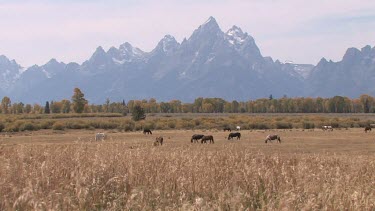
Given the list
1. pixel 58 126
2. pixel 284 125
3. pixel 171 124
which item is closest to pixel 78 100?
pixel 171 124

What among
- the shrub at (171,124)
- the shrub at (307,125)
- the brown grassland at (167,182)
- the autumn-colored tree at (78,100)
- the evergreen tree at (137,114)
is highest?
the autumn-colored tree at (78,100)

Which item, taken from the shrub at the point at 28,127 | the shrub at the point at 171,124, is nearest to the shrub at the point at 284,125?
the shrub at the point at 171,124

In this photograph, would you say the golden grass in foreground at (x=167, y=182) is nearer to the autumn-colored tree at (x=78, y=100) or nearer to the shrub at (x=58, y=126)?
the shrub at (x=58, y=126)

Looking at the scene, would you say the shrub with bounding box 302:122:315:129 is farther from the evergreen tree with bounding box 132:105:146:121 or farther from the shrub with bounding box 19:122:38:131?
the shrub with bounding box 19:122:38:131

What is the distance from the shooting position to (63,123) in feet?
331

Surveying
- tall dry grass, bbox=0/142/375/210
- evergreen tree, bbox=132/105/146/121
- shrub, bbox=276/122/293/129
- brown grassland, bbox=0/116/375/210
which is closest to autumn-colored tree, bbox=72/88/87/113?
evergreen tree, bbox=132/105/146/121

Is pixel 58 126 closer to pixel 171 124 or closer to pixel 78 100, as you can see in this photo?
pixel 171 124

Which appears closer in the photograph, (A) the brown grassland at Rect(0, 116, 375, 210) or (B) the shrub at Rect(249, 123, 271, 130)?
(A) the brown grassland at Rect(0, 116, 375, 210)

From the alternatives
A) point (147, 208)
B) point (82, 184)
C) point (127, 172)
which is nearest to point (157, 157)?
point (127, 172)

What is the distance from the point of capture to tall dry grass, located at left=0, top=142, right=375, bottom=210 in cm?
713

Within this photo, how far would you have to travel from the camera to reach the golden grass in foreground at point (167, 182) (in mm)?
7141

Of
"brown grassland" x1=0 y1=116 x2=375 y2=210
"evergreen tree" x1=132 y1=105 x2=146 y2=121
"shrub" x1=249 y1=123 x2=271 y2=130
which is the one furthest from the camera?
"evergreen tree" x1=132 y1=105 x2=146 y2=121

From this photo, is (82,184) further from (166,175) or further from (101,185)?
(166,175)

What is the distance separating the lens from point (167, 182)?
9.05m
